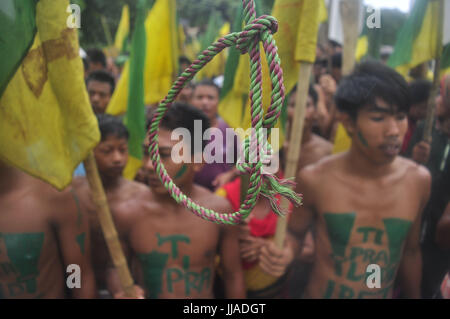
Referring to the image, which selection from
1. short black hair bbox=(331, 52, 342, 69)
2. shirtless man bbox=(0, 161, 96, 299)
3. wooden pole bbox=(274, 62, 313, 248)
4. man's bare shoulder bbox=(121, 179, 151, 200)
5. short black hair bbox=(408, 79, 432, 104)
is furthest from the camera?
short black hair bbox=(331, 52, 342, 69)

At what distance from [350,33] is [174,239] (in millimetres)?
1811

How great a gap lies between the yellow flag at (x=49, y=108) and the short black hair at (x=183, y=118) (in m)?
0.45

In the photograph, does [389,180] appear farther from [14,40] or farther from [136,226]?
[14,40]

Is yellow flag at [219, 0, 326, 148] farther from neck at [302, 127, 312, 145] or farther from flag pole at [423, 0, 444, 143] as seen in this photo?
neck at [302, 127, 312, 145]

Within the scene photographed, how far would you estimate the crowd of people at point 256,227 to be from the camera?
1.66 metres

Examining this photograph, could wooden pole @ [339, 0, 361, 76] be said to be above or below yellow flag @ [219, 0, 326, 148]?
above

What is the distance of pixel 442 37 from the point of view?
2311mm

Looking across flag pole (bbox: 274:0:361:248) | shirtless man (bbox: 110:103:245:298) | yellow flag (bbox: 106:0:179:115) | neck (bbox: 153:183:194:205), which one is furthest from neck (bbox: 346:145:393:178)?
yellow flag (bbox: 106:0:179:115)

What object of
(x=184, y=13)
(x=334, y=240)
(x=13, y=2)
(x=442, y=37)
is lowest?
(x=334, y=240)

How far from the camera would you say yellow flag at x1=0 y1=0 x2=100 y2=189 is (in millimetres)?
1318

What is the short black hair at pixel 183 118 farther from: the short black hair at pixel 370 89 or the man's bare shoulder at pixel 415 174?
the man's bare shoulder at pixel 415 174

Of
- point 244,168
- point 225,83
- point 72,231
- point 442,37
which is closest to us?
point 244,168

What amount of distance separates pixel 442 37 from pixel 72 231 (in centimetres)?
265

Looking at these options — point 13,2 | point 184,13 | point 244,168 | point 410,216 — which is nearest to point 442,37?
point 410,216
